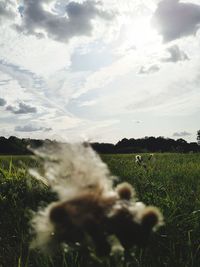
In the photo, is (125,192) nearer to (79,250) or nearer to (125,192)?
(125,192)

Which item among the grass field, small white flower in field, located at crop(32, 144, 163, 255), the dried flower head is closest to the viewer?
small white flower in field, located at crop(32, 144, 163, 255)

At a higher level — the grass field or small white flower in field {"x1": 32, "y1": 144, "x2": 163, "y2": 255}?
small white flower in field {"x1": 32, "y1": 144, "x2": 163, "y2": 255}

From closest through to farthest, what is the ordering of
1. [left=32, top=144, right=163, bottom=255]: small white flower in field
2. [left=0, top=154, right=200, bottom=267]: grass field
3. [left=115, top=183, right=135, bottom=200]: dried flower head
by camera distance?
[left=32, top=144, right=163, bottom=255]: small white flower in field < [left=115, top=183, right=135, bottom=200]: dried flower head < [left=0, top=154, right=200, bottom=267]: grass field

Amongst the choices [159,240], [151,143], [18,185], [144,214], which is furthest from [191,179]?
[151,143]

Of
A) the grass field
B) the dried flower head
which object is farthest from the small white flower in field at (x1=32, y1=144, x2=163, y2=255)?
the grass field

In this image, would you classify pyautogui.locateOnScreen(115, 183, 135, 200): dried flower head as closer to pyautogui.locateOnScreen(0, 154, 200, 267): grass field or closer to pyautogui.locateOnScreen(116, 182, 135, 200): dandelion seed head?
pyautogui.locateOnScreen(116, 182, 135, 200): dandelion seed head

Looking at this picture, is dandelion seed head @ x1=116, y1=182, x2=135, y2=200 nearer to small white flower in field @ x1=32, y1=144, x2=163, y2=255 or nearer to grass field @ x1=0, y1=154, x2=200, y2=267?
small white flower in field @ x1=32, y1=144, x2=163, y2=255

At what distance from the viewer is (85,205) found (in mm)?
1102

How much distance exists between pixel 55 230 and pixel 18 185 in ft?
13.3

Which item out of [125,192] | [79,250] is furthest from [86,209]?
[79,250]

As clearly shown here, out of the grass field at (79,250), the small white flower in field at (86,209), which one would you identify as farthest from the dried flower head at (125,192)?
the grass field at (79,250)

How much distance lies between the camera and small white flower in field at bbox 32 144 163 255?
111cm

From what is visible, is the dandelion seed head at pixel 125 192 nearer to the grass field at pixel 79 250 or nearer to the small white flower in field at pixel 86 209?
the small white flower in field at pixel 86 209

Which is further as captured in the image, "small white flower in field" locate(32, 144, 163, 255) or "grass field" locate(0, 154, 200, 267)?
"grass field" locate(0, 154, 200, 267)
